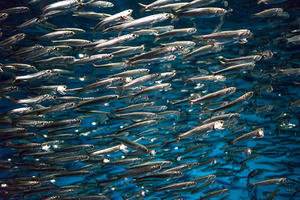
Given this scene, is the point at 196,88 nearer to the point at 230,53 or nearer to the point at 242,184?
the point at 230,53

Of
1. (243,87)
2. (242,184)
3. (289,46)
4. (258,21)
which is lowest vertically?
(242,184)

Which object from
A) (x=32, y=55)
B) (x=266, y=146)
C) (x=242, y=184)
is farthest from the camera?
(x=242, y=184)

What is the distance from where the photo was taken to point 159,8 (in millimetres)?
6699

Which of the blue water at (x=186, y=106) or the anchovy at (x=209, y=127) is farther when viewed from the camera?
the blue water at (x=186, y=106)

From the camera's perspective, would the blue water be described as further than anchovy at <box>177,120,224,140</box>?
Yes

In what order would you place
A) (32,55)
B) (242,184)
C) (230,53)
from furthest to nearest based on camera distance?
(242,184), (230,53), (32,55)

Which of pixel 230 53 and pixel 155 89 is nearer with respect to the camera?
pixel 155 89

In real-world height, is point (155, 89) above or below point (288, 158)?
above

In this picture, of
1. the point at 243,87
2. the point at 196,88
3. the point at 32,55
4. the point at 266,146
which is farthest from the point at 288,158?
the point at 32,55

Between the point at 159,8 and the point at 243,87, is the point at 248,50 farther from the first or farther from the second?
the point at 159,8

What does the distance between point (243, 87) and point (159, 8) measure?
8.46 m

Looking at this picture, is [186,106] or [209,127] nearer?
[209,127]

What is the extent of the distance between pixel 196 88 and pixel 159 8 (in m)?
6.99

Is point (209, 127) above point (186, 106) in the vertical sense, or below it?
above
